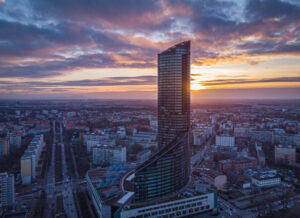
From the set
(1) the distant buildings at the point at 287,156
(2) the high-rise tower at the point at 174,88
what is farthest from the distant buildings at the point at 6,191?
(1) the distant buildings at the point at 287,156

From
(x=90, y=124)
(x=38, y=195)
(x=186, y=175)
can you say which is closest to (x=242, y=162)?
(x=186, y=175)

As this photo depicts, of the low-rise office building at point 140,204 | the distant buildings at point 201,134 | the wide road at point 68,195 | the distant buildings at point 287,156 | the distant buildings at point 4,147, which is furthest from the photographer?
the distant buildings at point 201,134

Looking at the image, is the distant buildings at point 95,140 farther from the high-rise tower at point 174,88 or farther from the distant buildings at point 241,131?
the distant buildings at point 241,131

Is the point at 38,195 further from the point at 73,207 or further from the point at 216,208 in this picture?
the point at 216,208

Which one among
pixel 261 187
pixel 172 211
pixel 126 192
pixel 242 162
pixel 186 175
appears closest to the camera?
pixel 172 211

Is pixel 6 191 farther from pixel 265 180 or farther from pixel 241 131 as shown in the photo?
pixel 241 131

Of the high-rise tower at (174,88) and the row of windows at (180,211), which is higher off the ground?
the high-rise tower at (174,88)
